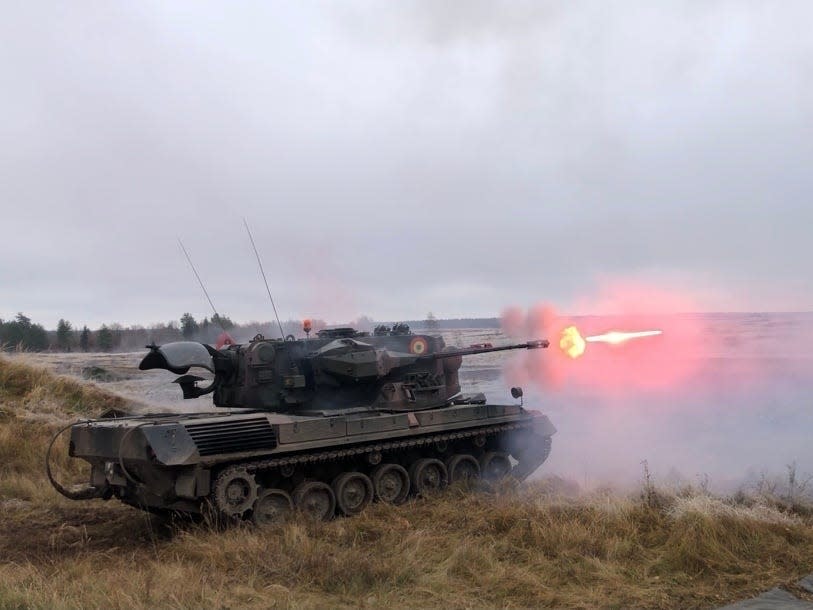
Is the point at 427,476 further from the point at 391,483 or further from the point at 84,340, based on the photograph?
the point at 84,340

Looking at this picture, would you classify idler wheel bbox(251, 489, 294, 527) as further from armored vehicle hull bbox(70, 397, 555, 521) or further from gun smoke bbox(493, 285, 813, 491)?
gun smoke bbox(493, 285, 813, 491)

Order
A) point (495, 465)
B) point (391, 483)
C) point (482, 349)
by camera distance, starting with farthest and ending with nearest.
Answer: point (495, 465) < point (482, 349) < point (391, 483)

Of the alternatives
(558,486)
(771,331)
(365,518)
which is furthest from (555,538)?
(771,331)

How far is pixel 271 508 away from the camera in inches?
386

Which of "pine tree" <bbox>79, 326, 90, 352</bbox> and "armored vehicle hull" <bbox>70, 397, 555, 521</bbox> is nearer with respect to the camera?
"armored vehicle hull" <bbox>70, 397, 555, 521</bbox>

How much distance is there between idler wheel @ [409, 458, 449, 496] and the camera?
457 inches

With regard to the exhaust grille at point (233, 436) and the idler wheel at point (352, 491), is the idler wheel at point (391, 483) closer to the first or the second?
the idler wheel at point (352, 491)

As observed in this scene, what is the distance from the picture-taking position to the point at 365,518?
9969 millimetres

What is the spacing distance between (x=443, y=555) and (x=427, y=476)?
4060 millimetres

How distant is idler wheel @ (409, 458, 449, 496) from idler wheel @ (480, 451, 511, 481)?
1.06m

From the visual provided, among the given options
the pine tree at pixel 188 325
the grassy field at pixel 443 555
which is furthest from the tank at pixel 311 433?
the pine tree at pixel 188 325

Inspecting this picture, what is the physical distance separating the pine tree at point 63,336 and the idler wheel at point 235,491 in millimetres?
33627

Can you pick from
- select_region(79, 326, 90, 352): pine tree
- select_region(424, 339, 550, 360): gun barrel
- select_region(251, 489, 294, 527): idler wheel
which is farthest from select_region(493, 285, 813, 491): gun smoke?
select_region(79, 326, 90, 352): pine tree

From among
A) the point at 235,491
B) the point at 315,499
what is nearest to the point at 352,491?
the point at 315,499
